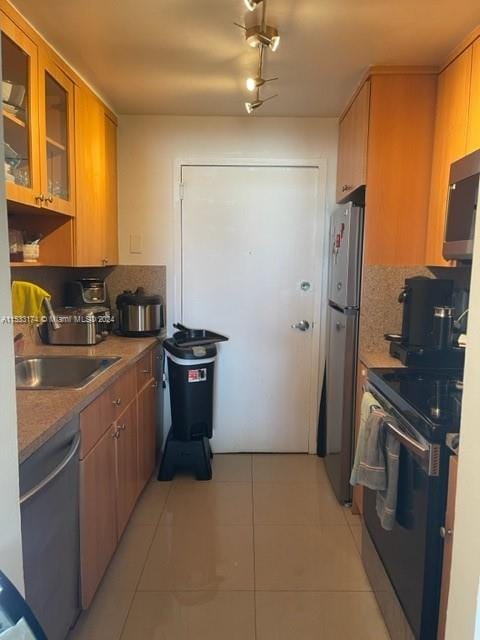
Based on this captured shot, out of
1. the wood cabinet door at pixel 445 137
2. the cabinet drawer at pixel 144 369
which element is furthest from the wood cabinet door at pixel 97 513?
the wood cabinet door at pixel 445 137

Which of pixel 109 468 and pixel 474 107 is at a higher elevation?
pixel 474 107

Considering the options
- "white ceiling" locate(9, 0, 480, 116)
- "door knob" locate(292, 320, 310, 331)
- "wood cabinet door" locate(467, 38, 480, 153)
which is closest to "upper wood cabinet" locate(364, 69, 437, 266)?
"white ceiling" locate(9, 0, 480, 116)

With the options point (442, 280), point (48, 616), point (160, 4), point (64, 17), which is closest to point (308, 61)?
point (160, 4)

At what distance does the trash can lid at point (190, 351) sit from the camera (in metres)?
2.74

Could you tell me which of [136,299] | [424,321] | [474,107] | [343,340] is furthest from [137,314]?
[474,107]

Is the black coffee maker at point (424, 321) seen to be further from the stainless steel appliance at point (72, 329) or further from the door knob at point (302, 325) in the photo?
the stainless steel appliance at point (72, 329)

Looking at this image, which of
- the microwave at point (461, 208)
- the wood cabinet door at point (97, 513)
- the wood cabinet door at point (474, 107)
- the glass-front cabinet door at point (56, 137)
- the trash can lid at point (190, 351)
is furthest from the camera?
the trash can lid at point (190, 351)

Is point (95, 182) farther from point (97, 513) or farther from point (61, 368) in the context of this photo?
point (97, 513)

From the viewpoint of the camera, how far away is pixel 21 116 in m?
1.83

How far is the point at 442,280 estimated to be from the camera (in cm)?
223

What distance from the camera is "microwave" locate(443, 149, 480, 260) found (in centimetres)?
174

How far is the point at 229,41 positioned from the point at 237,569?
229 centimetres

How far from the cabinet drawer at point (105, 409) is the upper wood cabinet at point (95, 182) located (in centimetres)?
72

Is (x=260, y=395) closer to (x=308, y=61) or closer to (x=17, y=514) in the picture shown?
(x=308, y=61)
